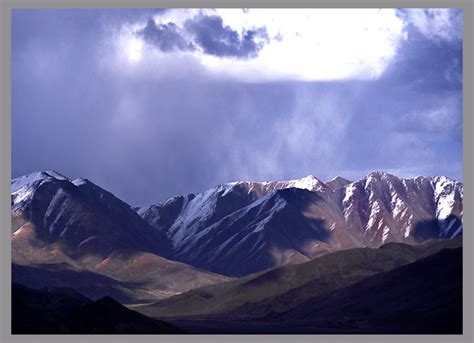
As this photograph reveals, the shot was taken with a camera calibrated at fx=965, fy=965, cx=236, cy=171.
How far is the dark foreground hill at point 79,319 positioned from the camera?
94.7 metres

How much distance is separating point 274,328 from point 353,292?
2195cm

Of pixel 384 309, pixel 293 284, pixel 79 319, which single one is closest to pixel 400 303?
pixel 384 309

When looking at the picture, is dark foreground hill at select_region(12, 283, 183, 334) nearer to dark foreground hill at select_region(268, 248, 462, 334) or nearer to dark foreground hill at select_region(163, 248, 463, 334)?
dark foreground hill at select_region(163, 248, 463, 334)

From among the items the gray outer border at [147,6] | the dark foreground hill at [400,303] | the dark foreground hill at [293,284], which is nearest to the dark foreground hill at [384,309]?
the dark foreground hill at [400,303]

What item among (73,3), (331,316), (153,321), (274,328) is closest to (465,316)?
(73,3)

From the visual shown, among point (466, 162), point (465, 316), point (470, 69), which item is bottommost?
point (465, 316)

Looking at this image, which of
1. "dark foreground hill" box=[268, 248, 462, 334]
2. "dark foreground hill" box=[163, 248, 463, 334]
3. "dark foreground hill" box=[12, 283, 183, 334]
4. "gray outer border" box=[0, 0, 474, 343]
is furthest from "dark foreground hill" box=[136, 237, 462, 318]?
"gray outer border" box=[0, 0, 474, 343]

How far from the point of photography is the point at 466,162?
204 feet

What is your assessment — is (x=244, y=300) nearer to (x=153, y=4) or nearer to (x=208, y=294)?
(x=208, y=294)

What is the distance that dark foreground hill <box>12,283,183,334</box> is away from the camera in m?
94.7

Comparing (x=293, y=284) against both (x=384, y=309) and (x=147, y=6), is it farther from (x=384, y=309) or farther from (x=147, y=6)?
(x=147, y=6)

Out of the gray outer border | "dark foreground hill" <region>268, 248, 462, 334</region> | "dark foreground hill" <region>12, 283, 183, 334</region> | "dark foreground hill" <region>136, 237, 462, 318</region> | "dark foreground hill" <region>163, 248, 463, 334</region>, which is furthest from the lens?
"dark foreground hill" <region>136, 237, 462, 318</region>

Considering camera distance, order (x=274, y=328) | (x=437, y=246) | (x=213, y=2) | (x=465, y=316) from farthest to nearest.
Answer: (x=437, y=246) < (x=274, y=328) < (x=465, y=316) < (x=213, y=2)

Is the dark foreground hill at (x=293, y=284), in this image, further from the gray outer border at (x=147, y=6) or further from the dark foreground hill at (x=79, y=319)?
the gray outer border at (x=147, y=6)
